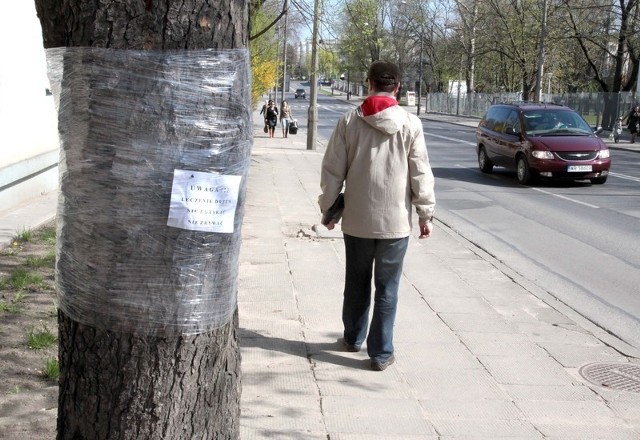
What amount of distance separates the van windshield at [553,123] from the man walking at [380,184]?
13.4 m

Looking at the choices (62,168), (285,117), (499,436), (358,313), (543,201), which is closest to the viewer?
(62,168)

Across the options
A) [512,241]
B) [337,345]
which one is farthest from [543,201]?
[337,345]

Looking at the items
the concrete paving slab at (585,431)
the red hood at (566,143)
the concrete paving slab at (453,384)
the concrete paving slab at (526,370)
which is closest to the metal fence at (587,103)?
the red hood at (566,143)

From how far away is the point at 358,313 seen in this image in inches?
215

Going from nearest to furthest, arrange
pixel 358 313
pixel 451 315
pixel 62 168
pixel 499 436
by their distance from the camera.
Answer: pixel 62 168, pixel 499 436, pixel 358 313, pixel 451 315

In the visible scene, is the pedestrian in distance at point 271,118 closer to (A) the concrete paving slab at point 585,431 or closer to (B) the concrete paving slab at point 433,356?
(B) the concrete paving slab at point 433,356

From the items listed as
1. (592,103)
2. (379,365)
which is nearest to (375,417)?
(379,365)

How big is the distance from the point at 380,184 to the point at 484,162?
15.6 m

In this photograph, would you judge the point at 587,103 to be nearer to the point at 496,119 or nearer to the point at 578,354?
the point at 496,119

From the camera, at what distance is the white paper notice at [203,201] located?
2414 millimetres

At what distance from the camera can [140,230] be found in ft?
7.97

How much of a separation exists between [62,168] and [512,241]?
9.12 m

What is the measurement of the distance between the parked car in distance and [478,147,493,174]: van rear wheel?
33cm

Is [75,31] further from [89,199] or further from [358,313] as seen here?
[358,313]
